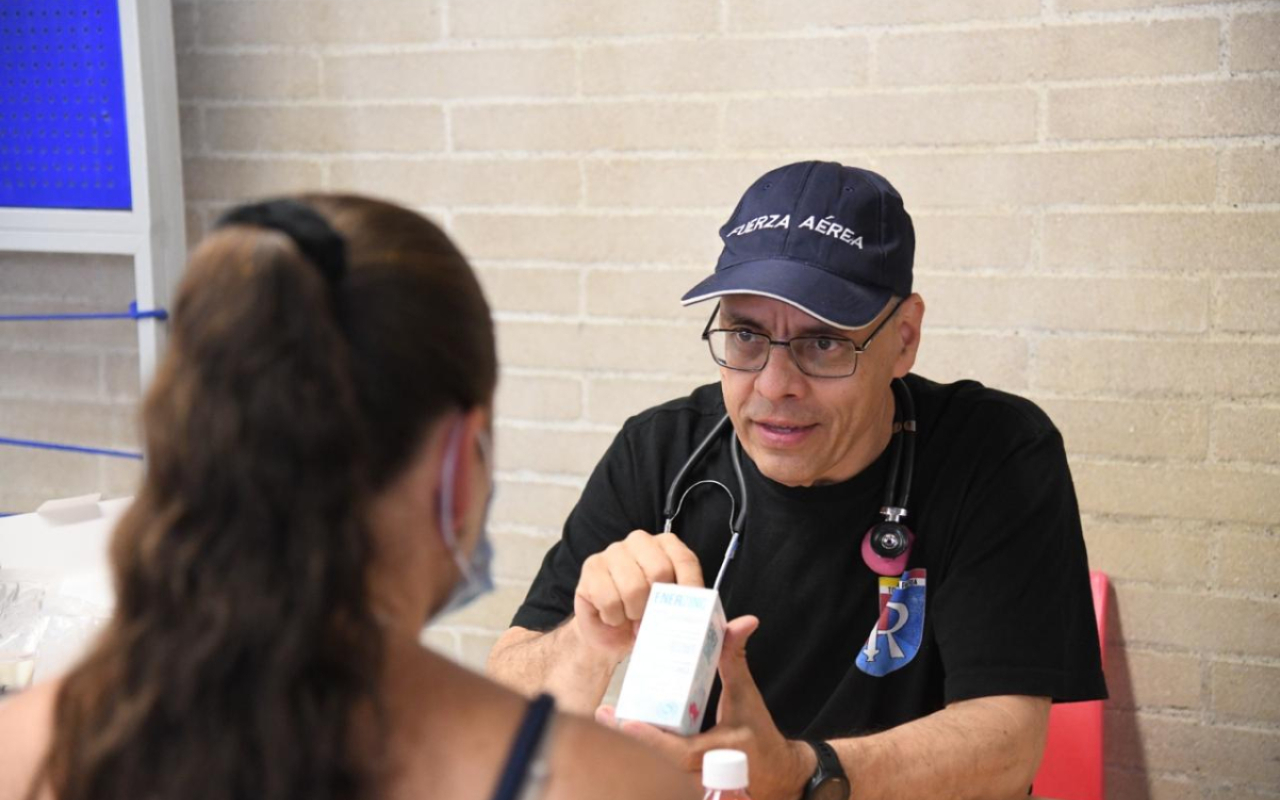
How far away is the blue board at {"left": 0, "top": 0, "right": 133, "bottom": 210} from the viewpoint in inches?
102

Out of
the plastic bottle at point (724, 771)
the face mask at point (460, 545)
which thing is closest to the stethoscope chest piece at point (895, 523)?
the plastic bottle at point (724, 771)

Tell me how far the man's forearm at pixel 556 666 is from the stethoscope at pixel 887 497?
0.61ft

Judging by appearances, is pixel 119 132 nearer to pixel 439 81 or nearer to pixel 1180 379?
pixel 439 81

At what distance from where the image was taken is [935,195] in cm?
228

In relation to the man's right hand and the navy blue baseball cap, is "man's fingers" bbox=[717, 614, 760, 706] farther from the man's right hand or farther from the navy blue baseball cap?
the navy blue baseball cap

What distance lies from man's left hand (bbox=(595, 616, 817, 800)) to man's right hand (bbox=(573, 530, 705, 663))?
10 cm

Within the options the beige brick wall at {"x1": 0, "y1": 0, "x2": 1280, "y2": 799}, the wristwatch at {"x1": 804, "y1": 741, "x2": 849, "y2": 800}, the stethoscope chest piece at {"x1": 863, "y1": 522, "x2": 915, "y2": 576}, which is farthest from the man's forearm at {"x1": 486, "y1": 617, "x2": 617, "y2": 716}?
the beige brick wall at {"x1": 0, "y1": 0, "x2": 1280, "y2": 799}

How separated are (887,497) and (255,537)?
42.7 inches

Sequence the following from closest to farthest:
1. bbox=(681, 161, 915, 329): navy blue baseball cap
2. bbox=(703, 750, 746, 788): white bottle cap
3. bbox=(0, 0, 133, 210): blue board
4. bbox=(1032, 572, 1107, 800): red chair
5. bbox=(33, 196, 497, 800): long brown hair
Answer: bbox=(33, 196, 497, 800): long brown hair, bbox=(703, 750, 746, 788): white bottle cap, bbox=(681, 161, 915, 329): navy blue baseball cap, bbox=(1032, 572, 1107, 800): red chair, bbox=(0, 0, 133, 210): blue board

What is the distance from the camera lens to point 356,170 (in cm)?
266

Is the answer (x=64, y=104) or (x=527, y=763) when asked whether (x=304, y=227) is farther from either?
(x=64, y=104)

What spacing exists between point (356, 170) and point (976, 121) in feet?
4.11

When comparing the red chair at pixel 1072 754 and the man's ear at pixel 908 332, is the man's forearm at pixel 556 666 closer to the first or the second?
the man's ear at pixel 908 332

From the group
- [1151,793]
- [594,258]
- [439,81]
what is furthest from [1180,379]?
[439,81]
